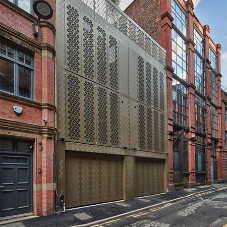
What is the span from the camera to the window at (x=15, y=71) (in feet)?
27.3

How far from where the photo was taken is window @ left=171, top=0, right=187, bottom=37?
21203mm

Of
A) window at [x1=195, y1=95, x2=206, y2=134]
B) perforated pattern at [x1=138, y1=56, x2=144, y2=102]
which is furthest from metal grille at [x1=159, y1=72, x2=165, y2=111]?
window at [x1=195, y1=95, x2=206, y2=134]

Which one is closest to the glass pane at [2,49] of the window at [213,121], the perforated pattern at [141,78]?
the perforated pattern at [141,78]

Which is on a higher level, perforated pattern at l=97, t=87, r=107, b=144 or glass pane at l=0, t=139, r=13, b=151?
perforated pattern at l=97, t=87, r=107, b=144

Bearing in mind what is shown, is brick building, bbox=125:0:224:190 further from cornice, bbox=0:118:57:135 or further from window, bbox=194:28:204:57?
cornice, bbox=0:118:57:135

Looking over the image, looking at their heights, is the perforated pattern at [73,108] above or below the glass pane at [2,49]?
below

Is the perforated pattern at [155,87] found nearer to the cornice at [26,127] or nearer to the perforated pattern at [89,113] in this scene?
the perforated pattern at [89,113]

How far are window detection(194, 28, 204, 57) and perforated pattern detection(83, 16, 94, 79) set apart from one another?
57.0 feet

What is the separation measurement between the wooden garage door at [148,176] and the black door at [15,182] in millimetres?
7857

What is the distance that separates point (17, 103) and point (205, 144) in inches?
891

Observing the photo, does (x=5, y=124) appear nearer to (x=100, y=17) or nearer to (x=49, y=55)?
(x=49, y=55)

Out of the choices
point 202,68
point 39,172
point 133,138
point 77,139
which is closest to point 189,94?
point 202,68

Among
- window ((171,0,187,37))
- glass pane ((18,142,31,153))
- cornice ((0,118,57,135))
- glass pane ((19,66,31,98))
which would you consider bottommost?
glass pane ((18,142,31,153))

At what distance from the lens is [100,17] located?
12.9 m
